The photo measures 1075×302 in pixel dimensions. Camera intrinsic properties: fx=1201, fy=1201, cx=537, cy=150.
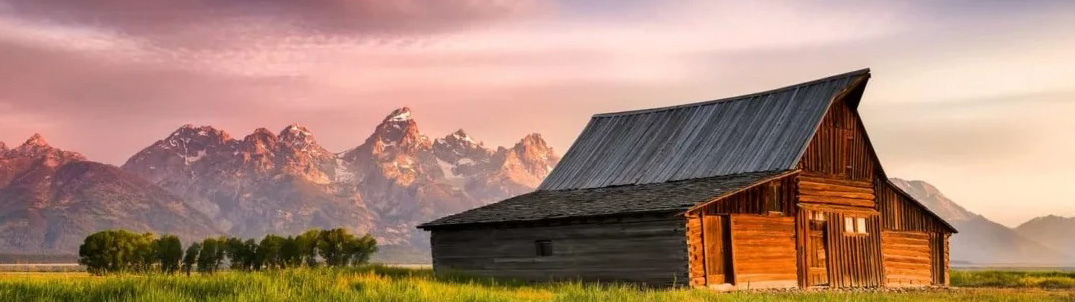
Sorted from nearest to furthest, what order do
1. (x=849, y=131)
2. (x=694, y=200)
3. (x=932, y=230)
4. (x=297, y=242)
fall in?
(x=694, y=200), (x=849, y=131), (x=932, y=230), (x=297, y=242)

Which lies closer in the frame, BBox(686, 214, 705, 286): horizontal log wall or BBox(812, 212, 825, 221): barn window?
BBox(686, 214, 705, 286): horizontal log wall

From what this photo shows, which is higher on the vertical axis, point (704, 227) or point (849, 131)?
point (849, 131)

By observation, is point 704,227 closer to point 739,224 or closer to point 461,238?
point 739,224

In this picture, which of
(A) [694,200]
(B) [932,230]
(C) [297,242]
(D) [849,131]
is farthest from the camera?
(C) [297,242]

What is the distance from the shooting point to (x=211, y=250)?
305 feet

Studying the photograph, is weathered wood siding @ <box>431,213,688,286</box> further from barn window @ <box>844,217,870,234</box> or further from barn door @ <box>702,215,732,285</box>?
barn window @ <box>844,217,870,234</box>

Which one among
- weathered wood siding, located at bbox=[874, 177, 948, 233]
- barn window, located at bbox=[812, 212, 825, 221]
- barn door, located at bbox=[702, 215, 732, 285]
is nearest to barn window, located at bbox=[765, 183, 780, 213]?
barn door, located at bbox=[702, 215, 732, 285]

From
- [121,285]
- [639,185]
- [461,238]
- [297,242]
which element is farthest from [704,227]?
[297,242]

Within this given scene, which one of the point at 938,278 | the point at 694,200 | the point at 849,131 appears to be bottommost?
the point at 938,278

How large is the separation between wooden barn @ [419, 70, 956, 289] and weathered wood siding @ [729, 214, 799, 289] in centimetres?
5

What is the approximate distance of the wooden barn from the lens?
38562 millimetres

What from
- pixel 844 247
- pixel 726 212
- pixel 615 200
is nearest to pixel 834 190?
pixel 844 247

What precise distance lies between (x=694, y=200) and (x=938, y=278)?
56.2 ft

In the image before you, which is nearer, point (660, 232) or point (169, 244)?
point (660, 232)
